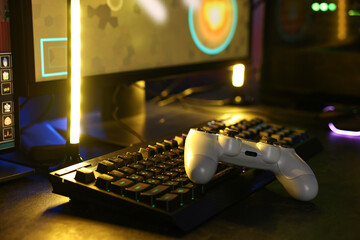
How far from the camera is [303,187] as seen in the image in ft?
1.94

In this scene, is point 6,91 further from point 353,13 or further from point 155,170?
point 353,13

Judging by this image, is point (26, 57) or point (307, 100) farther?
point (307, 100)

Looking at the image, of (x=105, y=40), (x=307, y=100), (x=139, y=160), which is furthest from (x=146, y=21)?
(x=307, y=100)

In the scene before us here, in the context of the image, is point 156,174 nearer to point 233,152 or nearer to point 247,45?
point 233,152

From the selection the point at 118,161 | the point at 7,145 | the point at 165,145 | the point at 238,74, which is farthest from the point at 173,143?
the point at 238,74

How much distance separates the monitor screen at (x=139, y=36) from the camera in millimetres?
704

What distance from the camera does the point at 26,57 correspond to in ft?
2.23

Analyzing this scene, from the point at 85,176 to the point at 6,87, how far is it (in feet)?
0.72

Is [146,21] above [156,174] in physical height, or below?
above

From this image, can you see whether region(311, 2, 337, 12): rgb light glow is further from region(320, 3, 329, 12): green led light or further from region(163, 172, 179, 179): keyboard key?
region(163, 172, 179, 179): keyboard key

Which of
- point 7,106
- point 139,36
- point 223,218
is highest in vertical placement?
point 139,36

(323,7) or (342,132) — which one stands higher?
(323,7)

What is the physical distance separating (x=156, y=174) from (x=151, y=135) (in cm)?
34

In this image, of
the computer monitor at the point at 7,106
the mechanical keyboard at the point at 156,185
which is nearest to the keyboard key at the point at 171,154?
the mechanical keyboard at the point at 156,185
